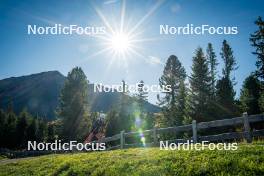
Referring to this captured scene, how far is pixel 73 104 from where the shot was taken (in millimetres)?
45219

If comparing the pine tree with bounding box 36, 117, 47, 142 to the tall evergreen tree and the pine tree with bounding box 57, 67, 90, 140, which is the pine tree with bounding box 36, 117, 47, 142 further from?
the pine tree with bounding box 57, 67, 90, 140

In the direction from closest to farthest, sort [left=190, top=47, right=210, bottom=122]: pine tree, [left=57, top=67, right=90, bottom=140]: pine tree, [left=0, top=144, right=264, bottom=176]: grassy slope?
[left=0, top=144, right=264, bottom=176]: grassy slope < [left=190, top=47, right=210, bottom=122]: pine tree < [left=57, top=67, right=90, bottom=140]: pine tree

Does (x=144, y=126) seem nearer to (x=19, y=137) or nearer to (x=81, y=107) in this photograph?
(x=81, y=107)

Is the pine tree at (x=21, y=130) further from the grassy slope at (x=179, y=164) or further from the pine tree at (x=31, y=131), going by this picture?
the grassy slope at (x=179, y=164)

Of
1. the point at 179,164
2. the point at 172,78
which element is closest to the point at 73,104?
the point at 172,78

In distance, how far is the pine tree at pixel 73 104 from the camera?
44.1 meters

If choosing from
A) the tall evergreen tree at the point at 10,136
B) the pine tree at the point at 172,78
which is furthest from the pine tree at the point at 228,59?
the tall evergreen tree at the point at 10,136

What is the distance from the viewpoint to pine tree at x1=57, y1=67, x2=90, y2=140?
44125 mm

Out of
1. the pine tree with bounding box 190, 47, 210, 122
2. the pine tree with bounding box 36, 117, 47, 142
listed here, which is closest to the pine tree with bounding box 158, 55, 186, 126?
the pine tree with bounding box 190, 47, 210, 122

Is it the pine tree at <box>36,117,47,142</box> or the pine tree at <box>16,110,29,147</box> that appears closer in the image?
the pine tree at <box>16,110,29,147</box>

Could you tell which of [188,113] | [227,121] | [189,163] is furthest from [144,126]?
[189,163]

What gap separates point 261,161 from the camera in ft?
27.3

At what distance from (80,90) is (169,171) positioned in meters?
38.1

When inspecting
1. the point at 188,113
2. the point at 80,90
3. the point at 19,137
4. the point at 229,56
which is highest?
the point at 229,56
